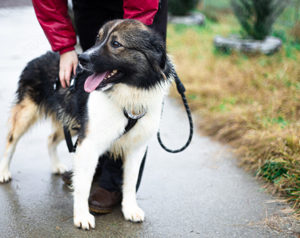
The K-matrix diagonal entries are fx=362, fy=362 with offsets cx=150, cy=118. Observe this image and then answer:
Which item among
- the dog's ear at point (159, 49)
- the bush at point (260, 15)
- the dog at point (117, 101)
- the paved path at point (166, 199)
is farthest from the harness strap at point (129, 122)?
the bush at point (260, 15)

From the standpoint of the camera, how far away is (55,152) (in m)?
3.81

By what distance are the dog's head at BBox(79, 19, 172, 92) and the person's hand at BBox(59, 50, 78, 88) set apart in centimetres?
47

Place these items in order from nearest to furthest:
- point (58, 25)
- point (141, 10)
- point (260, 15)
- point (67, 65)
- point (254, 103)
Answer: point (141, 10) → point (58, 25) → point (67, 65) → point (254, 103) → point (260, 15)

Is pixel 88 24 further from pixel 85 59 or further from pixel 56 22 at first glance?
pixel 85 59

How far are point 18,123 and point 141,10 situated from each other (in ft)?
5.52

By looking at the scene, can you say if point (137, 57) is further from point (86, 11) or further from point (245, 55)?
point (245, 55)

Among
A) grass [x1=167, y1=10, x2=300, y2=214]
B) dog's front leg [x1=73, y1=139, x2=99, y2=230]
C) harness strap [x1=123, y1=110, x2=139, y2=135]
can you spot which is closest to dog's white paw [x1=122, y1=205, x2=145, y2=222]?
dog's front leg [x1=73, y1=139, x2=99, y2=230]

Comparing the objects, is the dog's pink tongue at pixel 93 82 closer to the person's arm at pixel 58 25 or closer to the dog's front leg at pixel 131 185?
the person's arm at pixel 58 25

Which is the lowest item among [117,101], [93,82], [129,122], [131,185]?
[131,185]

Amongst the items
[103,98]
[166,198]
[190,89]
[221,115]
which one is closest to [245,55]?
[190,89]

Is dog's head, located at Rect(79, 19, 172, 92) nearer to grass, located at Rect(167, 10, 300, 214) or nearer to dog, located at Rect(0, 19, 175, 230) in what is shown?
dog, located at Rect(0, 19, 175, 230)

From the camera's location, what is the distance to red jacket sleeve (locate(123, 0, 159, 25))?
107 inches

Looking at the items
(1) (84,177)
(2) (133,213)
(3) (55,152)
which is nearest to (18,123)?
(3) (55,152)

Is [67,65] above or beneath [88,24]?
beneath
